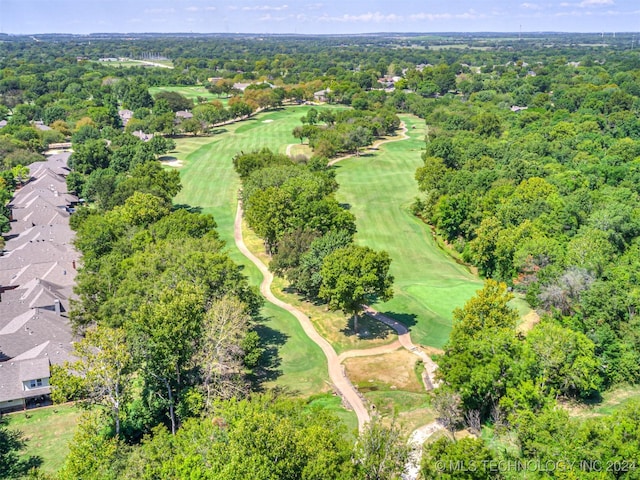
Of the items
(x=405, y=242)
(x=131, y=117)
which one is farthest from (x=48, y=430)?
(x=131, y=117)

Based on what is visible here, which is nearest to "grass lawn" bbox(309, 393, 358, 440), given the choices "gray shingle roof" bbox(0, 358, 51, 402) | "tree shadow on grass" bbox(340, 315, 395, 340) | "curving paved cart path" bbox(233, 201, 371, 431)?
"curving paved cart path" bbox(233, 201, 371, 431)

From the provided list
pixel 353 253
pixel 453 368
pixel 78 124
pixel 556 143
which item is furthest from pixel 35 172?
pixel 556 143

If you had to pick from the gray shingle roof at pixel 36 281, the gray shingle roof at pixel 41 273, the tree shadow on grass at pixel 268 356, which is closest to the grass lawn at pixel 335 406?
the tree shadow on grass at pixel 268 356

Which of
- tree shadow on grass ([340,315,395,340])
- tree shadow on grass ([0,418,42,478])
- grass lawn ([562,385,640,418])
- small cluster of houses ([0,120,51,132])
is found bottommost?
tree shadow on grass ([340,315,395,340])

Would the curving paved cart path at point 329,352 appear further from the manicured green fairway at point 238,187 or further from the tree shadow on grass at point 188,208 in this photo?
the tree shadow on grass at point 188,208

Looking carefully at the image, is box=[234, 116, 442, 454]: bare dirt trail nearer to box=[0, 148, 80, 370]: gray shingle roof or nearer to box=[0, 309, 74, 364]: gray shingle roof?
box=[0, 309, 74, 364]: gray shingle roof

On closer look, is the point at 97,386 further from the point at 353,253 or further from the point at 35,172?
the point at 35,172
